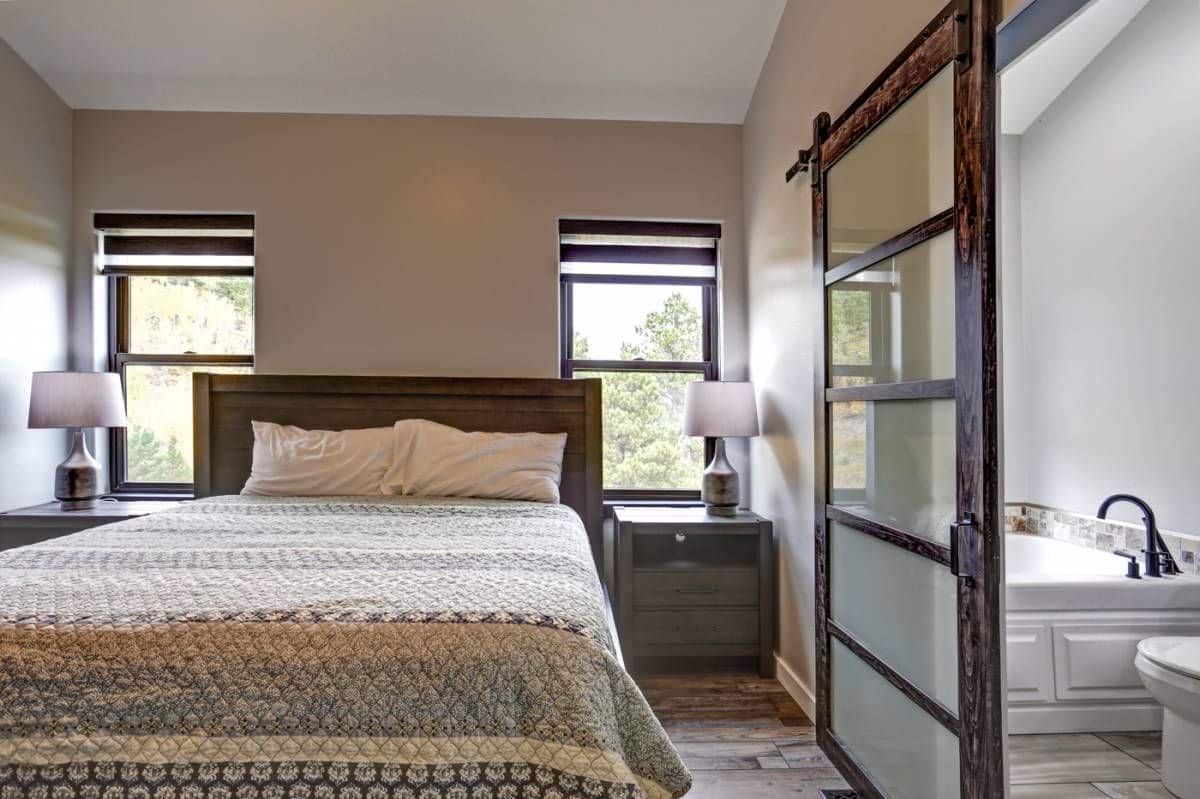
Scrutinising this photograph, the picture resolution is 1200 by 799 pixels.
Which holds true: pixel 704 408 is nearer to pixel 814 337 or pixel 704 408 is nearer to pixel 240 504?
pixel 814 337

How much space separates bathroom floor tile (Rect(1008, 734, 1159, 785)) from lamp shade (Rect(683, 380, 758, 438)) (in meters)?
1.45

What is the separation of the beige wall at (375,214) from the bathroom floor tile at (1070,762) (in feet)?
7.73

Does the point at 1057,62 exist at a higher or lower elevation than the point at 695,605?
higher

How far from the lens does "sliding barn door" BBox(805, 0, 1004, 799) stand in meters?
1.38

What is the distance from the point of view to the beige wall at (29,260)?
2.98 m

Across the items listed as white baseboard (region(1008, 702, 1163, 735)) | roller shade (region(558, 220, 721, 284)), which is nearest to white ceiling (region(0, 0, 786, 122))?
roller shade (region(558, 220, 721, 284))

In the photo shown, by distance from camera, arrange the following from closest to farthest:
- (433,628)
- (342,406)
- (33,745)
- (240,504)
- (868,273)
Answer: (33,745)
(433,628)
(868,273)
(240,504)
(342,406)

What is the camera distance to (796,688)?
8.55 feet

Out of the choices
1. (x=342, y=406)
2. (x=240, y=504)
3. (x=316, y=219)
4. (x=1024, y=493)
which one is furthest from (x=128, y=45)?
(x=1024, y=493)

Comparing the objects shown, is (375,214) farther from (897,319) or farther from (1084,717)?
(1084,717)

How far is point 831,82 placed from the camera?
7.53ft

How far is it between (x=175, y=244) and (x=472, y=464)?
1959 millimetres

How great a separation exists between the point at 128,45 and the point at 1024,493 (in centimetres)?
467

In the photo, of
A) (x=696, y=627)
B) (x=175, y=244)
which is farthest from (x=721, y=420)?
(x=175, y=244)
